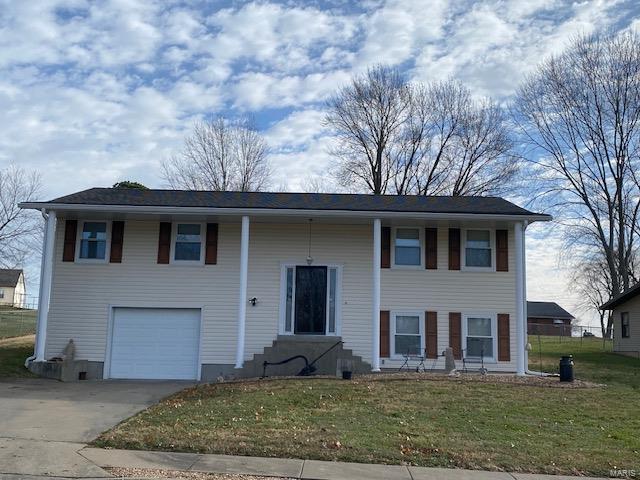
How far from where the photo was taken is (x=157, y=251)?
18.2m

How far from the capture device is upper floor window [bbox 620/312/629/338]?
30.3m

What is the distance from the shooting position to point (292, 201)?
18.8m

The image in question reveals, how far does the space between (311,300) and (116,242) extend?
5.82 m

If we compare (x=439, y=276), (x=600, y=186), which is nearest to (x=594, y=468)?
(x=439, y=276)

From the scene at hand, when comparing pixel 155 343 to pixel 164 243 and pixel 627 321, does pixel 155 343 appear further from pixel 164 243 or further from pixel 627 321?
pixel 627 321

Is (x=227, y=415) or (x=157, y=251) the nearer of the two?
(x=227, y=415)

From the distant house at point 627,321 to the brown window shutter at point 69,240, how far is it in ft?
76.9

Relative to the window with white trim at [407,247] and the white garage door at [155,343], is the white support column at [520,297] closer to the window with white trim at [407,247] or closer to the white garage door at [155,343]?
the window with white trim at [407,247]

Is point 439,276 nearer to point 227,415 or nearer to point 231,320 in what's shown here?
point 231,320

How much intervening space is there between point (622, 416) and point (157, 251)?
12.5 m

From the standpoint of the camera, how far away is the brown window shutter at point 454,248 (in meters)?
18.3

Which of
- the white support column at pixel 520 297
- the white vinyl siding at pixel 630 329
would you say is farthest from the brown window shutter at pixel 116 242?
the white vinyl siding at pixel 630 329

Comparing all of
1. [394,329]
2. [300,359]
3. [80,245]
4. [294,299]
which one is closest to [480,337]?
[394,329]

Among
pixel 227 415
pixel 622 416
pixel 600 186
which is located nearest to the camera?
pixel 227 415
